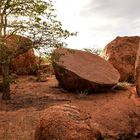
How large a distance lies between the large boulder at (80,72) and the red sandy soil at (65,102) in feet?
1.27

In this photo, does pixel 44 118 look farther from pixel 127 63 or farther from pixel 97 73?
pixel 127 63

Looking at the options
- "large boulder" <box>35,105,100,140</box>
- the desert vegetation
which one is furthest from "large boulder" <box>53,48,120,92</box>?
"large boulder" <box>35,105,100,140</box>

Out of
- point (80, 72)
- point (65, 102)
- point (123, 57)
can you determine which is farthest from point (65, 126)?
point (123, 57)

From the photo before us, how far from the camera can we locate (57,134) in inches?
356


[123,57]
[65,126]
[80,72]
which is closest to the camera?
[65,126]

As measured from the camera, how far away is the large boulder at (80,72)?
16.8 meters

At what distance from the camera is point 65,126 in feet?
29.8

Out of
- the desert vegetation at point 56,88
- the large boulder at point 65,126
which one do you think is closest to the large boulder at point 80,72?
the desert vegetation at point 56,88

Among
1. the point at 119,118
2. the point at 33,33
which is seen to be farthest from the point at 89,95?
the point at 33,33

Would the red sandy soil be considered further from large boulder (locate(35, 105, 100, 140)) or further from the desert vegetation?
large boulder (locate(35, 105, 100, 140))

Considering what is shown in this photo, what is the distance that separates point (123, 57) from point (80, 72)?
4.52 metres

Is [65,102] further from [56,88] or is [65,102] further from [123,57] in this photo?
[123,57]

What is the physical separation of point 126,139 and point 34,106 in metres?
3.68

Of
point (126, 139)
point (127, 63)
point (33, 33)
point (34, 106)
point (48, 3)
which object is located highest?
point (48, 3)
